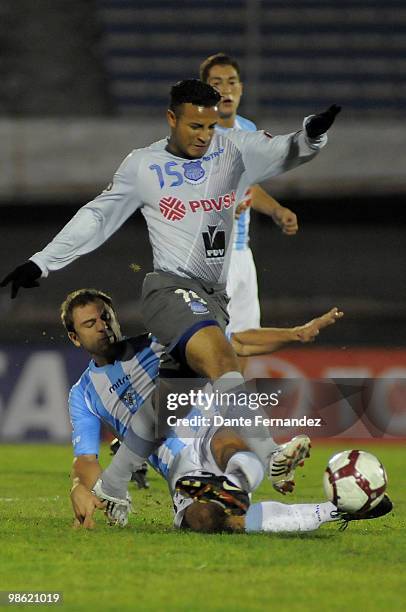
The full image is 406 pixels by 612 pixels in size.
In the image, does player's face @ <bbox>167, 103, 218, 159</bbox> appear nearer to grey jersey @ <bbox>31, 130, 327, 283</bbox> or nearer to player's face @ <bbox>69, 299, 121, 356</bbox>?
grey jersey @ <bbox>31, 130, 327, 283</bbox>

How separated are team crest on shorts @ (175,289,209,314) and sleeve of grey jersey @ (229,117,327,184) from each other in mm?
699

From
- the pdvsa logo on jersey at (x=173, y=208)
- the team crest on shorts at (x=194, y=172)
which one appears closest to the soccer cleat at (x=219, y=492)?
the pdvsa logo on jersey at (x=173, y=208)

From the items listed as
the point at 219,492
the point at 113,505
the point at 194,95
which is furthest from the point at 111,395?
the point at 194,95

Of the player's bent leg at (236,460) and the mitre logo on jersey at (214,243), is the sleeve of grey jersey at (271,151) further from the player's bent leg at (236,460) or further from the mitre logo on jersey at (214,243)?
the player's bent leg at (236,460)

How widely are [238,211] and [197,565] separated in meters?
4.09

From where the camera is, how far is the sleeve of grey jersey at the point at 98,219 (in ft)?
19.4

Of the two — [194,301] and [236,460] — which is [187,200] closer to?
[194,301]

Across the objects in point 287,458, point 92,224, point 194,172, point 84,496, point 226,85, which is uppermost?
point 226,85

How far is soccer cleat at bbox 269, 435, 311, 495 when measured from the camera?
5.33 meters

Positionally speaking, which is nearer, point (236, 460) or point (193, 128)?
point (236, 460)

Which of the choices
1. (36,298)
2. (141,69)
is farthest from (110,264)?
(141,69)

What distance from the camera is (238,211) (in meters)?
8.33

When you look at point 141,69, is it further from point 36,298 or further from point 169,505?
point 169,505

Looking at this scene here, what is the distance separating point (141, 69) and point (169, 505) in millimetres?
12254
